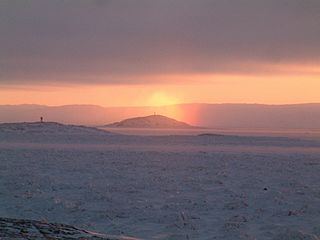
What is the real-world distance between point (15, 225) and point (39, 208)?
354 cm

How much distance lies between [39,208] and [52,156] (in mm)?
12297

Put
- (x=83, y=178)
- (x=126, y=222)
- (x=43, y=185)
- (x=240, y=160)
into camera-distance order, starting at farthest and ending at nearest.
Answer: (x=240, y=160)
(x=83, y=178)
(x=43, y=185)
(x=126, y=222)

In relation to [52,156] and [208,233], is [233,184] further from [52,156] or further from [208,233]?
[52,156]

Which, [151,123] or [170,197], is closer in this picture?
[170,197]

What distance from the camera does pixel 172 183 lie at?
17.0 meters

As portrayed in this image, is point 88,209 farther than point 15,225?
Yes

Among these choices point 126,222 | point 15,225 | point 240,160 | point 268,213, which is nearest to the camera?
point 15,225

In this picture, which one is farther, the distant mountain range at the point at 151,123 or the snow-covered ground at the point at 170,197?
the distant mountain range at the point at 151,123

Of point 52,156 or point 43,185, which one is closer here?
point 43,185

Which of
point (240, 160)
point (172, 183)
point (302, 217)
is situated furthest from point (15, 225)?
point (240, 160)

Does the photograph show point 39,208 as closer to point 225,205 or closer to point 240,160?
point 225,205

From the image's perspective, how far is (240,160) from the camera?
2423 centimetres

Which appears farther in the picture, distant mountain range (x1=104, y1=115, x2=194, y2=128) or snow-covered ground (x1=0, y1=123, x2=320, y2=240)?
distant mountain range (x1=104, y1=115, x2=194, y2=128)

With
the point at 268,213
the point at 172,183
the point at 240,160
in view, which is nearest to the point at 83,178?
the point at 172,183
